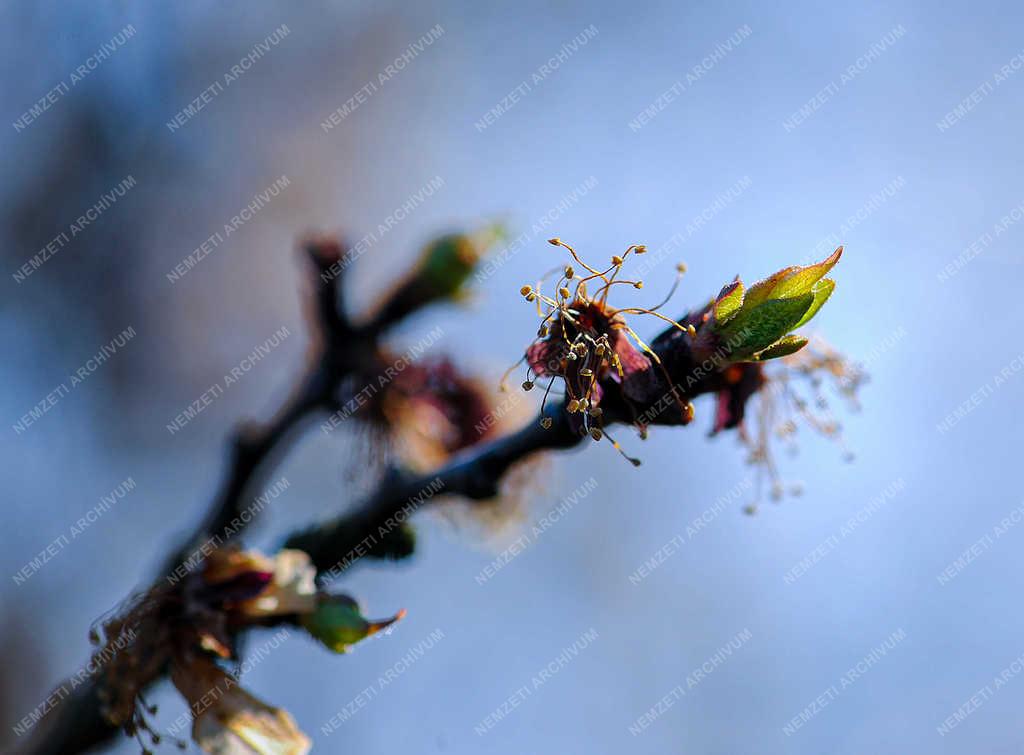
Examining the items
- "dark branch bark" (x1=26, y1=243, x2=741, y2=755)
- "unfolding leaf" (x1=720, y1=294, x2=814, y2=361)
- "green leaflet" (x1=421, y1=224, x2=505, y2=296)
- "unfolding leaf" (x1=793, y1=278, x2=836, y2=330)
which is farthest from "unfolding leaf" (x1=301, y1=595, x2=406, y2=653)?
"green leaflet" (x1=421, y1=224, x2=505, y2=296)

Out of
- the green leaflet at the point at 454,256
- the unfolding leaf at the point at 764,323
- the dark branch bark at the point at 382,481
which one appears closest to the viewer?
the unfolding leaf at the point at 764,323

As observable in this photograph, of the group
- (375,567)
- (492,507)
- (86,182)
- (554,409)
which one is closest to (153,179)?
(86,182)

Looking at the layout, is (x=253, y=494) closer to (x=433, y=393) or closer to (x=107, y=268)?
(x=433, y=393)

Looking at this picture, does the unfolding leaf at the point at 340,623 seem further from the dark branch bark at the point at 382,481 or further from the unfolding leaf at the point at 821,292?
the unfolding leaf at the point at 821,292

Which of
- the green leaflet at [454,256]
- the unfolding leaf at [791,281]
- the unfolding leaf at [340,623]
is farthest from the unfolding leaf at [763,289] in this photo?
the green leaflet at [454,256]

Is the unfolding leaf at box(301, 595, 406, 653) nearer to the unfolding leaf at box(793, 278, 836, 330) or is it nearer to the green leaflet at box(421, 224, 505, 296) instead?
the unfolding leaf at box(793, 278, 836, 330)

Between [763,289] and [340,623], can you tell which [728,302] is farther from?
[340,623]
